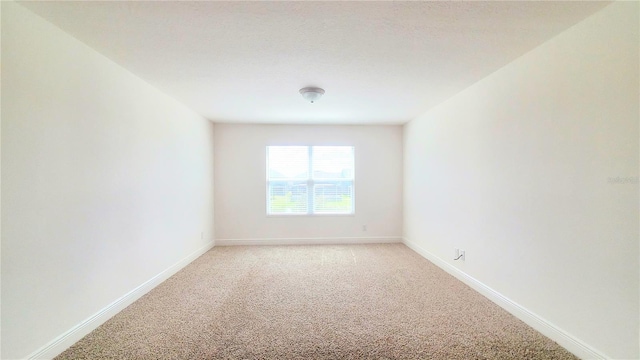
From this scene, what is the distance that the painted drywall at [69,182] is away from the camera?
5.00 feet

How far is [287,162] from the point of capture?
482cm

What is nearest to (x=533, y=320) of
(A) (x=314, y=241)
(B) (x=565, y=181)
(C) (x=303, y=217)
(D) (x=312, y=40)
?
(B) (x=565, y=181)

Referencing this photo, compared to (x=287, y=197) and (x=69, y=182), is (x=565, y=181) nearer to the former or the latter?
(x=69, y=182)

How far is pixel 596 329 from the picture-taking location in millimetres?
1644

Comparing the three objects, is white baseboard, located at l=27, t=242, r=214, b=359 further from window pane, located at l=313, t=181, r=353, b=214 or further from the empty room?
window pane, located at l=313, t=181, r=353, b=214

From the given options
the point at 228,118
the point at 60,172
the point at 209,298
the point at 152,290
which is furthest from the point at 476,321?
the point at 228,118

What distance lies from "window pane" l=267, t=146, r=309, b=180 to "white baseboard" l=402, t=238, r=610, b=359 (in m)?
2.86

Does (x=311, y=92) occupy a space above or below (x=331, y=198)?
above

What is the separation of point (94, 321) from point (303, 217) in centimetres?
316

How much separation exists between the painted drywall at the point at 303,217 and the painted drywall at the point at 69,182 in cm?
164

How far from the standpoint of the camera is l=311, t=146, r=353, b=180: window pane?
16.0 feet

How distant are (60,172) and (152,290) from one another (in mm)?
1589

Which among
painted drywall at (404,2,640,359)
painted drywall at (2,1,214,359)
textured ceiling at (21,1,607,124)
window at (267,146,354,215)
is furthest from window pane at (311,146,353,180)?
painted drywall at (2,1,214,359)

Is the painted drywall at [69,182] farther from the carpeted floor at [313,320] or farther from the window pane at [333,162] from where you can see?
the window pane at [333,162]
